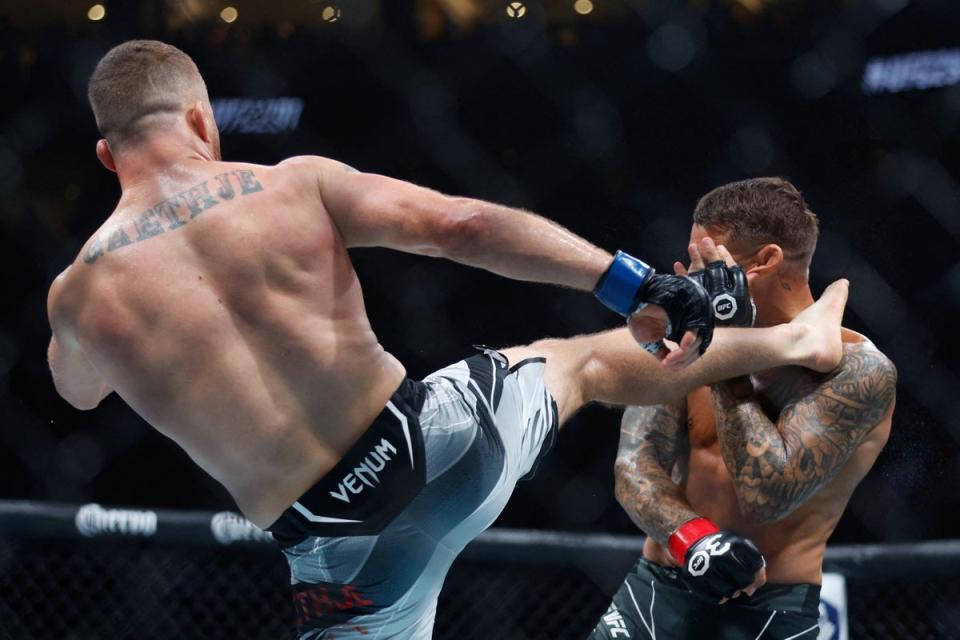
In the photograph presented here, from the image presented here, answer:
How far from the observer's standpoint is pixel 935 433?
296cm

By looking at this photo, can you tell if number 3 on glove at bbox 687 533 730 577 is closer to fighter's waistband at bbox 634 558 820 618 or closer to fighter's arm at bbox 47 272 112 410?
fighter's waistband at bbox 634 558 820 618

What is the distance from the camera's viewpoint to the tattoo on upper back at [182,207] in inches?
53.7

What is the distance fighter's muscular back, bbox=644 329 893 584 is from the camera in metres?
1.56

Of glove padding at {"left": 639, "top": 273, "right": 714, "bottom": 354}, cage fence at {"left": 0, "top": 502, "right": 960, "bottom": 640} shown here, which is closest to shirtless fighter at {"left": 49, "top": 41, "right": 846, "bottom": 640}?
glove padding at {"left": 639, "top": 273, "right": 714, "bottom": 354}

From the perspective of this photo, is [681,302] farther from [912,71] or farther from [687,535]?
[912,71]

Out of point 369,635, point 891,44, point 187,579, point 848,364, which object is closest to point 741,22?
point 891,44

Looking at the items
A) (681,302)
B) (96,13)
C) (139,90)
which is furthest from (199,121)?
(96,13)

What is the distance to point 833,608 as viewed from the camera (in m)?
1.88

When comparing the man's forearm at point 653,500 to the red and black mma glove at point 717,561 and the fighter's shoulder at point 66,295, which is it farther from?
the fighter's shoulder at point 66,295

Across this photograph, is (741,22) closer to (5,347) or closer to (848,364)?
(848,364)

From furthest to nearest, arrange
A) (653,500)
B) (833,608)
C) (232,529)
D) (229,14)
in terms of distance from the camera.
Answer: (229,14), (232,529), (833,608), (653,500)

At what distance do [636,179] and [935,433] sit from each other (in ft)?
3.54

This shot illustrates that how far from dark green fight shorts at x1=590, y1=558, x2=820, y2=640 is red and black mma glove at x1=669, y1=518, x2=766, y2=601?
5cm

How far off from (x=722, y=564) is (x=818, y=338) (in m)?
0.37
